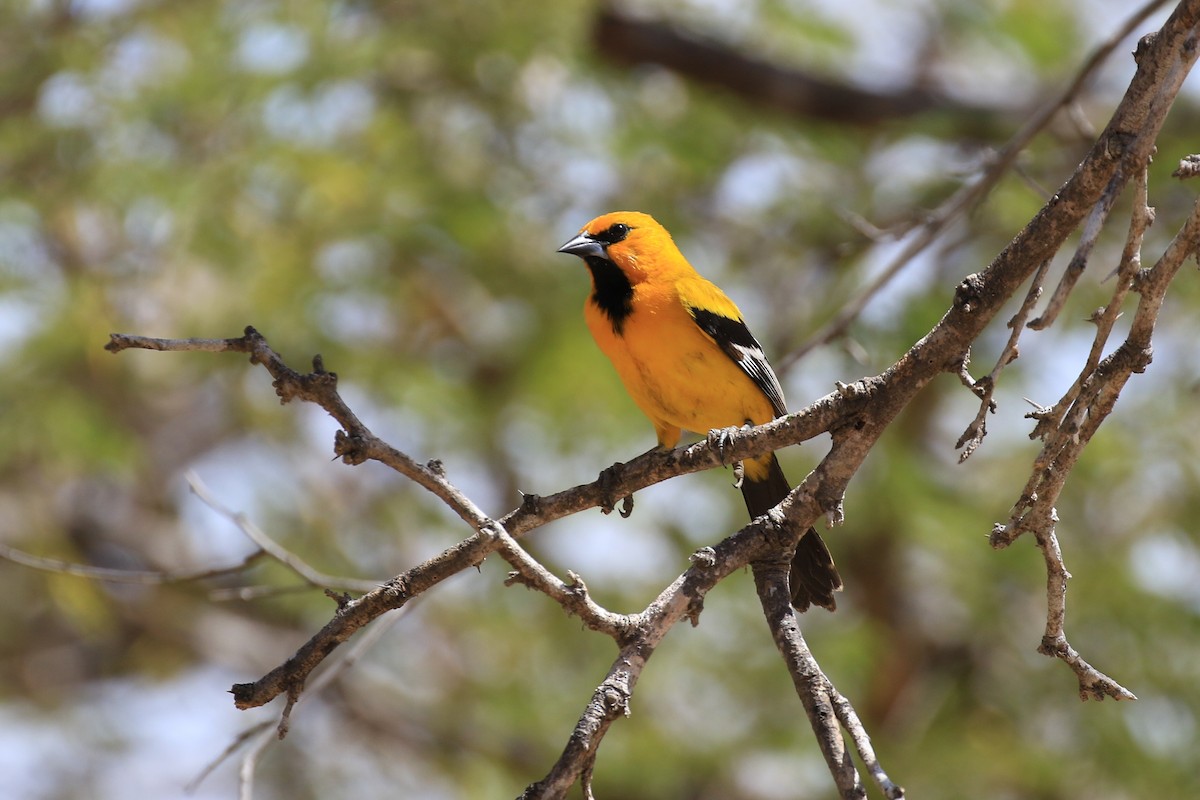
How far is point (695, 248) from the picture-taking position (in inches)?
366

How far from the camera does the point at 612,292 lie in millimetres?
5211

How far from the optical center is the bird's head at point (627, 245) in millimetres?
5410

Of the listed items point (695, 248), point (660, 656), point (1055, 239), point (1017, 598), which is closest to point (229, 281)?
point (695, 248)

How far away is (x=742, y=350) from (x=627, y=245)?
83 centimetres

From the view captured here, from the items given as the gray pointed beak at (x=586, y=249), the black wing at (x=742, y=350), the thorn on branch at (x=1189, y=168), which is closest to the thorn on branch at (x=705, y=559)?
the thorn on branch at (x=1189, y=168)

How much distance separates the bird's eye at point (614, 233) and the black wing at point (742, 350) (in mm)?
691

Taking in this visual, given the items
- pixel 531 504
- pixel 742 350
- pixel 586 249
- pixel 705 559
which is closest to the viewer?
pixel 705 559

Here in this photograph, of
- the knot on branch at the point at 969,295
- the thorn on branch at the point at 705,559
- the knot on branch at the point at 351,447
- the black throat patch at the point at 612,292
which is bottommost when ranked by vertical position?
the thorn on branch at the point at 705,559

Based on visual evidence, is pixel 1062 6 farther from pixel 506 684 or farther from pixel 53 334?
pixel 53 334

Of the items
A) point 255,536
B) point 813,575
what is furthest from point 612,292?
point 255,536

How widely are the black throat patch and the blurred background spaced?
1.06m

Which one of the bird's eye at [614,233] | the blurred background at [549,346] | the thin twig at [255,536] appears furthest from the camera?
the blurred background at [549,346]

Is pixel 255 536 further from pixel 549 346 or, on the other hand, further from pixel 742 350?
pixel 549 346

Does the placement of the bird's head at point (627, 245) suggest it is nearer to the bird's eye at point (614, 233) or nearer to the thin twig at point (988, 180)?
the bird's eye at point (614, 233)
